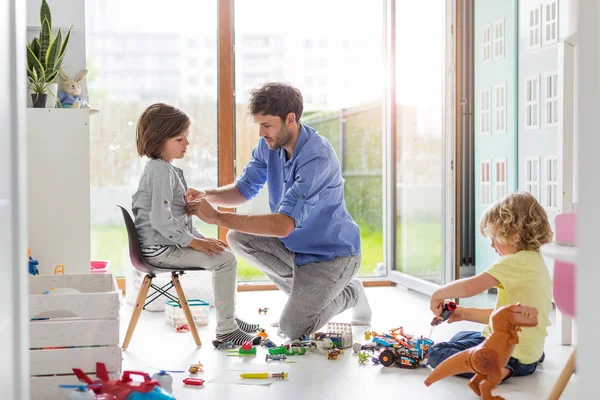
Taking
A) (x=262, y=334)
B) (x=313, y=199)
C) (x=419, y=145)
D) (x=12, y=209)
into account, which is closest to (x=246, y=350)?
(x=262, y=334)

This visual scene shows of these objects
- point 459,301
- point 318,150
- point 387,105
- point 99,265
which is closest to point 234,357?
point 318,150

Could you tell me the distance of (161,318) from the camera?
3477 millimetres

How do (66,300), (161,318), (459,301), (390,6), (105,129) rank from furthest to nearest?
(390,6)
(105,129)
(459,301)
(161,318)
(66,300)

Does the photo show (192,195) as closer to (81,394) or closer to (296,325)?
(296,325)

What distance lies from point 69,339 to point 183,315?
114 centimetres

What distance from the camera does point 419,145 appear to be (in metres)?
4.16

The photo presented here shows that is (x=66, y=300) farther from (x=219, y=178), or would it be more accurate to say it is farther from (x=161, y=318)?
(x=219, y=178)

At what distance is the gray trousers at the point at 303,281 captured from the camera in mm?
2844

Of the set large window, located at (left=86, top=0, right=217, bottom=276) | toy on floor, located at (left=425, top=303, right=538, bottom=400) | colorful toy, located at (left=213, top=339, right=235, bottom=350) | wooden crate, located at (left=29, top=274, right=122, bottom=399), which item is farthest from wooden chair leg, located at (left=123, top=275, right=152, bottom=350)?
large window, located at (left=86, top=0, right=217, bottom=276)

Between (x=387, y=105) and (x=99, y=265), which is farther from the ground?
(x=387, y=105)

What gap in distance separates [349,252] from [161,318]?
111 cm

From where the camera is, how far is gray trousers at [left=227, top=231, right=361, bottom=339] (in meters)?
2.84

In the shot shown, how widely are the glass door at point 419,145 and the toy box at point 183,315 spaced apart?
1.35 meters

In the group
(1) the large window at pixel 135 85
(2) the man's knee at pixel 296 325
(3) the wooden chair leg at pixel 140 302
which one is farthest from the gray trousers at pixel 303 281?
(1) the large window at pixel 135 85
